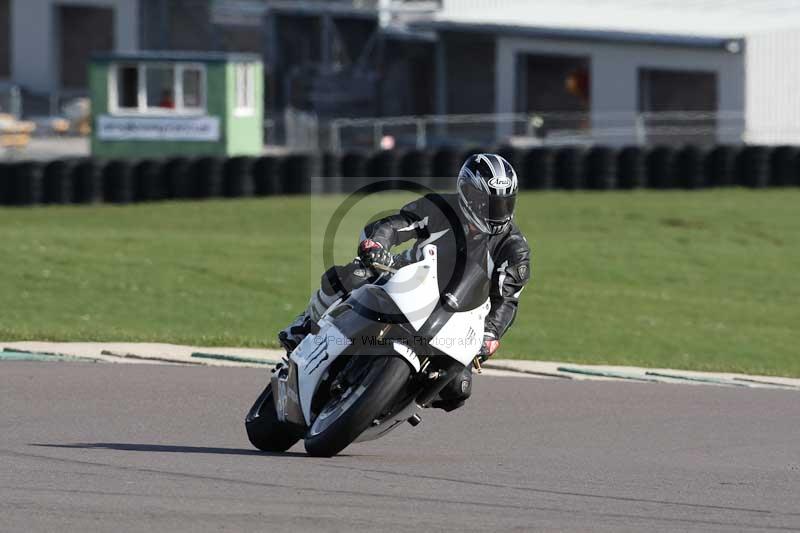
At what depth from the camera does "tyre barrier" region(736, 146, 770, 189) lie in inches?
1141

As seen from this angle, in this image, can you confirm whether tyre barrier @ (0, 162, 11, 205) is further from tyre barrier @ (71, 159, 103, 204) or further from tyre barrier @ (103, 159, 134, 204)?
tyre barrier @ (103, 159, 134, 204)

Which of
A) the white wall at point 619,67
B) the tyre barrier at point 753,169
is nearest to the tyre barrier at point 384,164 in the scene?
the tyre barrier at point 753,169

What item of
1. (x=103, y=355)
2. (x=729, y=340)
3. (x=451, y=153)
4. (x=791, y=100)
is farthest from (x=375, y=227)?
(x=791, y=100)

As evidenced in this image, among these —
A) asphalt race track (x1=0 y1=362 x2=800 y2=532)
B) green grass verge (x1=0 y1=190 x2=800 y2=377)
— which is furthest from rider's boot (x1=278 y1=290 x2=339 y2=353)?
green grass verge (x1=0 y1=190 x2=800 y2=377)

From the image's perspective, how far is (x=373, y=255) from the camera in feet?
24.3

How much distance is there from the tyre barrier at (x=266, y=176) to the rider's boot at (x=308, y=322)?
19.7m

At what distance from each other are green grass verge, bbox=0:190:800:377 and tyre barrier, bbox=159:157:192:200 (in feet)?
0.83

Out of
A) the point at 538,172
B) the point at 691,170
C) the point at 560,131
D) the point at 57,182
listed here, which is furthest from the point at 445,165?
the point at 57,182

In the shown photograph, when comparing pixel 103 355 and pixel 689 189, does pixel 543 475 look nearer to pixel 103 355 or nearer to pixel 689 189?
pixel 103 355

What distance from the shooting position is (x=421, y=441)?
8.62 m

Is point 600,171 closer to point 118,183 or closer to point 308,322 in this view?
point 118,183

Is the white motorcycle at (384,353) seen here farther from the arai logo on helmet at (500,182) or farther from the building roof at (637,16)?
the building roof at (637,16)

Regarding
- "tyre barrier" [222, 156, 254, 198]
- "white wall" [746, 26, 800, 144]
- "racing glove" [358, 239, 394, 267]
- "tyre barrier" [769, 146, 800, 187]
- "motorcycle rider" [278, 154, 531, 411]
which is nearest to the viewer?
"racing glove" [358, 239, 394, 267]

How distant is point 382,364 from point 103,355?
518 cm
